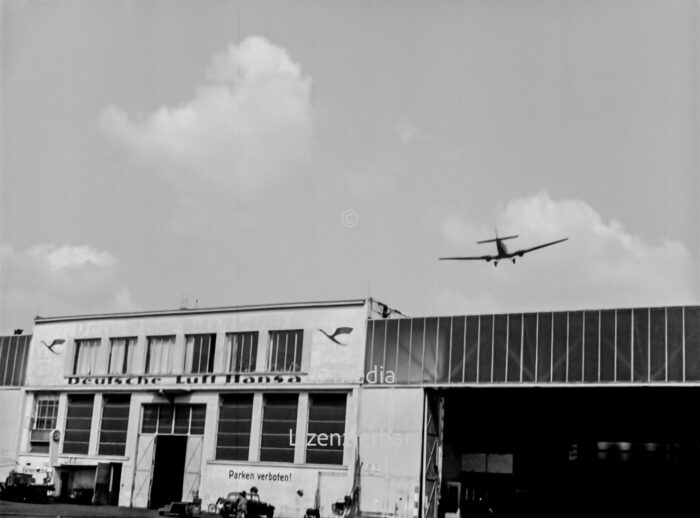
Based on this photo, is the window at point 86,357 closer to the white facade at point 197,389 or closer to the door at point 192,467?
the white facade at point 197,389

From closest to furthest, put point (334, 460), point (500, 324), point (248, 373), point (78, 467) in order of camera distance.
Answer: point (500, 324), point (334, 460), point (248, 373), point (78, 467)

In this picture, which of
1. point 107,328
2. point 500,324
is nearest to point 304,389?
point 500,324

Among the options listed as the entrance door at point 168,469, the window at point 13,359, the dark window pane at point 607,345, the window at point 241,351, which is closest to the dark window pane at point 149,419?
the entrance door at point 168,469

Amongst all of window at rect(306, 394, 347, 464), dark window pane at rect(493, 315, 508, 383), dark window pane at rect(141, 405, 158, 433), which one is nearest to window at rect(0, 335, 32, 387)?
dark window pane at rect(141, 405, 158, 433)

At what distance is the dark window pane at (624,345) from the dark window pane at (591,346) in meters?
1.06

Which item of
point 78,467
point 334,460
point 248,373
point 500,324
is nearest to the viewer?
point 500,324

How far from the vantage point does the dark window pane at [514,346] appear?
1925 inches

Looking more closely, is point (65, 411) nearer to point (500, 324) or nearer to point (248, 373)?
point (248, 373)

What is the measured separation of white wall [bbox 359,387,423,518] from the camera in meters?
50.6

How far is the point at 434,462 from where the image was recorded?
52.1m

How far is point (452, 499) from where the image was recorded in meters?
53.4

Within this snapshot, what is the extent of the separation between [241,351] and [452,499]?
15.9 metres

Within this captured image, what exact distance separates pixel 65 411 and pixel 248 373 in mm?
15882

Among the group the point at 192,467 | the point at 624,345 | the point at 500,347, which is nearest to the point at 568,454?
the point at 500,347
